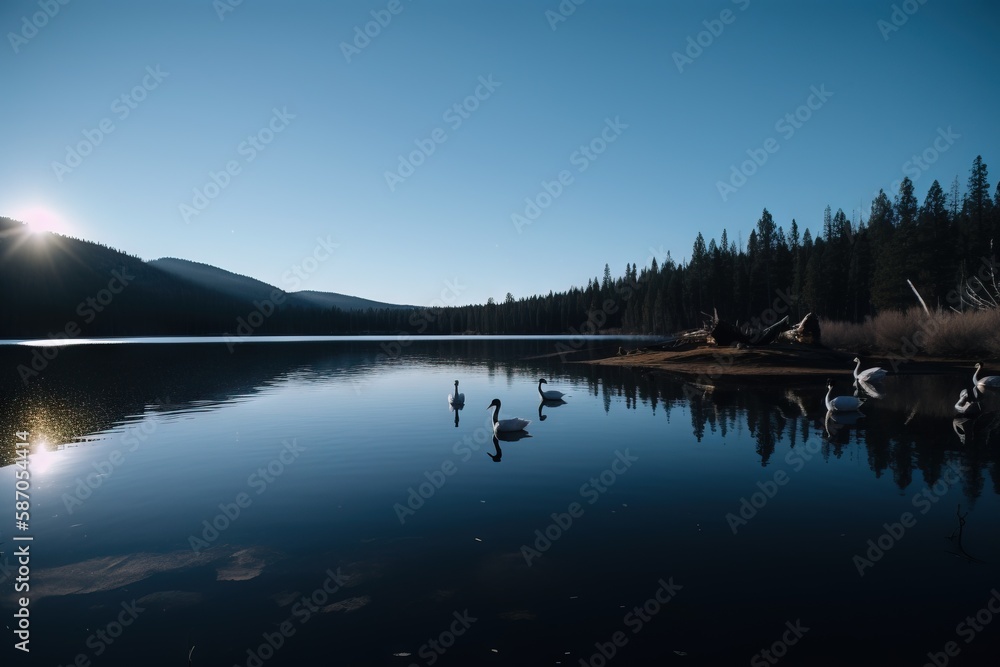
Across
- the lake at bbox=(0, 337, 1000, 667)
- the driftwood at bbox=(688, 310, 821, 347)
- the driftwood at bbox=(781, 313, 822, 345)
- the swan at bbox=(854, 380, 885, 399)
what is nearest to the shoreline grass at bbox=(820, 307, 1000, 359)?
the driftwood at bbox=(781, 313, 822, 345)

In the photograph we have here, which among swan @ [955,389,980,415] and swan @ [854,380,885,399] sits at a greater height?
swan @ [955,389,980,415]

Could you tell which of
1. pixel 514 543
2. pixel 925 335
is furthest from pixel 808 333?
pixel 514 543

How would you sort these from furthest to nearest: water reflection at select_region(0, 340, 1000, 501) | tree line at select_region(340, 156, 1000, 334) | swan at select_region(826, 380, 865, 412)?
tree line at select_region(340, 156, 1000, 334), swan at select_region(826, 380, 865, 412), water reflection at select_region(0, 340, 1000, 501)

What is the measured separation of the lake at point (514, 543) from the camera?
6688 mm

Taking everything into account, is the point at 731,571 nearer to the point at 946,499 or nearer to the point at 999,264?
the point at 946,499

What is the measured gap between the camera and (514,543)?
9703 mm

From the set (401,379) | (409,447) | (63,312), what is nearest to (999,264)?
(401,379)

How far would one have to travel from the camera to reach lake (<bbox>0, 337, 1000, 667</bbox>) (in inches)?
263

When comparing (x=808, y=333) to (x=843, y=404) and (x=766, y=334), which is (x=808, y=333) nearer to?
(x=766, y=334)

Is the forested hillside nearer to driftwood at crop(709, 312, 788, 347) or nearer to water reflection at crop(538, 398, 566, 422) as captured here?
driftwood at crop(709, 312, 788, 347)

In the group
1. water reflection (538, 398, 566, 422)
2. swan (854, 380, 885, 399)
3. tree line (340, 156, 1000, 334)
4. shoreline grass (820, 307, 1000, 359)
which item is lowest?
swan (854, 380, 885, 399)

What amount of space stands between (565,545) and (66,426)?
75.4 ft

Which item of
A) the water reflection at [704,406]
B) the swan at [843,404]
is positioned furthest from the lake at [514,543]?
the swan at [843,404]

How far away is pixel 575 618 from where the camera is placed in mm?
7109
